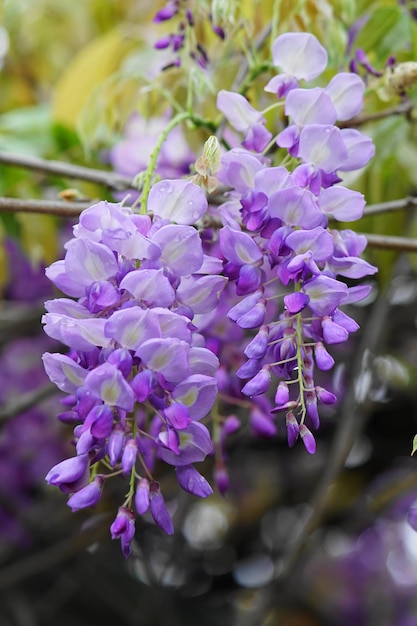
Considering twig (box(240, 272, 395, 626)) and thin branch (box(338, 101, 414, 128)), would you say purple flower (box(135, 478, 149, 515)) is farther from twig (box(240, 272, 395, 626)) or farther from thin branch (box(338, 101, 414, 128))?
twig (box(240, 272, 395, 626))

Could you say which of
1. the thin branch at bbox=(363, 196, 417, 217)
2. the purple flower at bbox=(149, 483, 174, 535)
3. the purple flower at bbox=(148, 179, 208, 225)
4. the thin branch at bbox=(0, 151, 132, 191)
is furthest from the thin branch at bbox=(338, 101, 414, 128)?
the purple flower at bbox=(149, 483, 174, 535)

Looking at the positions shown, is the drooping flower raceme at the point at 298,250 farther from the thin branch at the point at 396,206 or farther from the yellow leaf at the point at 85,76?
the yellow leaf at the point at 85,76

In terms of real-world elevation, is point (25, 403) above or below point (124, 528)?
below

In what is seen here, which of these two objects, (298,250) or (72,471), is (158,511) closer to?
(72,471)

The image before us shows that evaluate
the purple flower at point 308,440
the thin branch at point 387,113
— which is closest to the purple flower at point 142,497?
the purple flower at point 308,440

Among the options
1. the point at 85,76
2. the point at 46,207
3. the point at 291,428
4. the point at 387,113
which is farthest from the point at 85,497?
the point at 85,76

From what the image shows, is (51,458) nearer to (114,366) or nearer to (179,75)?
(179,75)

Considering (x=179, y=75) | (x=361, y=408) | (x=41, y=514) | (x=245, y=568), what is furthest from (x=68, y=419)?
(x=245, y=568)
